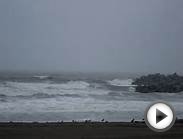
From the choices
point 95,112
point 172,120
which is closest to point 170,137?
point 172,120

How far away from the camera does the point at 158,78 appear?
60125 mm

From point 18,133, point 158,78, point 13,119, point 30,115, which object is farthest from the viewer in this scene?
point 158,78

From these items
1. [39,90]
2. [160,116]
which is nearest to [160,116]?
[160,116]

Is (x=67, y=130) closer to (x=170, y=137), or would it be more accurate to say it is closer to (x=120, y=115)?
(x=170, y=137)

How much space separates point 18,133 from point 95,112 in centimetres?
A: 998
